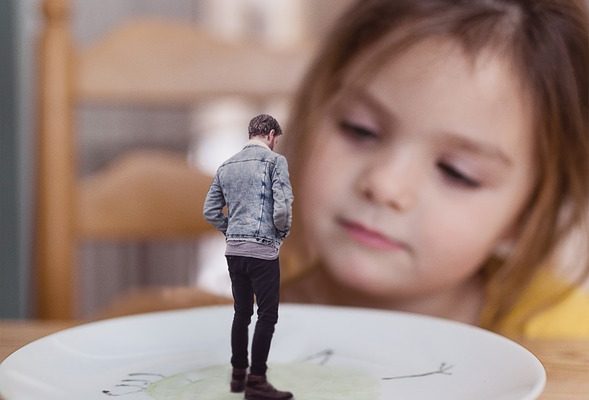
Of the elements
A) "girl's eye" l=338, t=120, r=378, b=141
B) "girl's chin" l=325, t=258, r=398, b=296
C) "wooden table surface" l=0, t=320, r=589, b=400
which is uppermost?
"girl's eye" l=338, t=120, r=378, b=141

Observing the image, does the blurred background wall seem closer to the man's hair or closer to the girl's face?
the girl's face

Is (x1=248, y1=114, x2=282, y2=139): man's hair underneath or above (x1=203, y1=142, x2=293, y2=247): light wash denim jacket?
above

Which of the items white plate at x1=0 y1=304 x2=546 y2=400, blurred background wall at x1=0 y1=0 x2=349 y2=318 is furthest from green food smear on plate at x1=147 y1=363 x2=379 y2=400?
blurred background wall at x1=0 y1=0 x2=349 y2=318

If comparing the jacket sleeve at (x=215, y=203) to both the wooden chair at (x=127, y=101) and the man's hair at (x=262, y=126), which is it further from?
the wooden chair at (x=127, y=101)

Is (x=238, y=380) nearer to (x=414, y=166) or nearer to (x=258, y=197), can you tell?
(x=258, y=197)

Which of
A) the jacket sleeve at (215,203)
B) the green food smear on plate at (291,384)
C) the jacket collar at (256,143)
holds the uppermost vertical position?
the jacket collar at (256,143)

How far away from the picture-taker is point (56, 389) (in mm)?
393

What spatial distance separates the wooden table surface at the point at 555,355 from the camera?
0.44 m

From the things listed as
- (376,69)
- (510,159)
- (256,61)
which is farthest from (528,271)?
(256,61)

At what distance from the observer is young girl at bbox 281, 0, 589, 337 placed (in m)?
0.73

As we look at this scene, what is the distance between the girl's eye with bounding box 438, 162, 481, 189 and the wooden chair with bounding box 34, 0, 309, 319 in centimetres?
45

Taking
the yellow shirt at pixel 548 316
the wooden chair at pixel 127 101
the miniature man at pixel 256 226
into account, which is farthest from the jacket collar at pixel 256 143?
the wooden chair at pixel 127 101

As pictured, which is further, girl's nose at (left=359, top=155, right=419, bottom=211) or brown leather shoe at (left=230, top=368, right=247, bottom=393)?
girl's nose at (left=359, top=155, right=419, bottom=211)

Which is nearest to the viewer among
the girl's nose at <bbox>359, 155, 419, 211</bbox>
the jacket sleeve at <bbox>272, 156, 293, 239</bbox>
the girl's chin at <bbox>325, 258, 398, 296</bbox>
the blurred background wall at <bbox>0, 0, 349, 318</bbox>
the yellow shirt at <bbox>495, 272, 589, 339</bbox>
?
the jacket sleeve at <bbox>272, 156, 293, 239</bbox>
